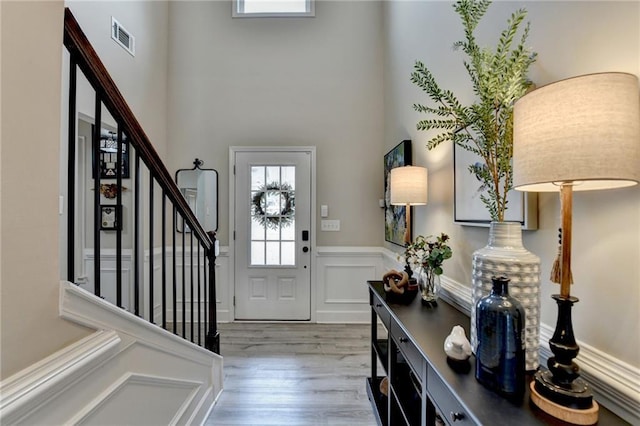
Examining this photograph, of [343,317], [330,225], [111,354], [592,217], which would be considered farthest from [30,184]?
[343,317]

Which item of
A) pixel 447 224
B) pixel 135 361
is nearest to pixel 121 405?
pixel 135 361

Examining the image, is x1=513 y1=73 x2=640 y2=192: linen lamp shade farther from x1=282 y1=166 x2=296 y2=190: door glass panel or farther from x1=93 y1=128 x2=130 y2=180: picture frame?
x1=93 y1=128 x2=130 y2=180: picture frame

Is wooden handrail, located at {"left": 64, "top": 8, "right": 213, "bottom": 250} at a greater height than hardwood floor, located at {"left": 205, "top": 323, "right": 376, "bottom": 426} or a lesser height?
greater

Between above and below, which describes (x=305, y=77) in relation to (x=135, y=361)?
above

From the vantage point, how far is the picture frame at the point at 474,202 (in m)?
1.14

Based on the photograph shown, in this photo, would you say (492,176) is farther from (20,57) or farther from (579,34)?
(20,57)

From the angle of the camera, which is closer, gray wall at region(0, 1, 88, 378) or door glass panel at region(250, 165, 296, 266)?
gray wall at region(0, 1, 88, 378)

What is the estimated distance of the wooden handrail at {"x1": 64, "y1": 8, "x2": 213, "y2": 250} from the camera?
898 mm

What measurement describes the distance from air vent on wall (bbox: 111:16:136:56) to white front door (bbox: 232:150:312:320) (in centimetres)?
143

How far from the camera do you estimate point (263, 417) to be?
1925 millimetres

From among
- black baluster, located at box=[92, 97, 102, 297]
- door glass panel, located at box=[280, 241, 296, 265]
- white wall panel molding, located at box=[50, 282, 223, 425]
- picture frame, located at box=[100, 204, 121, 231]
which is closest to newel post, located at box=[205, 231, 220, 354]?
white wall panel molding, located at box=[50, 282, 223, 425]

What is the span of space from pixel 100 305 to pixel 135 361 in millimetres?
369

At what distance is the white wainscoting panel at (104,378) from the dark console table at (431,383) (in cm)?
103

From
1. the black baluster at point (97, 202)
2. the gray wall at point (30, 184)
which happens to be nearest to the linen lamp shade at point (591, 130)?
the gray wall at point (30, 184)
